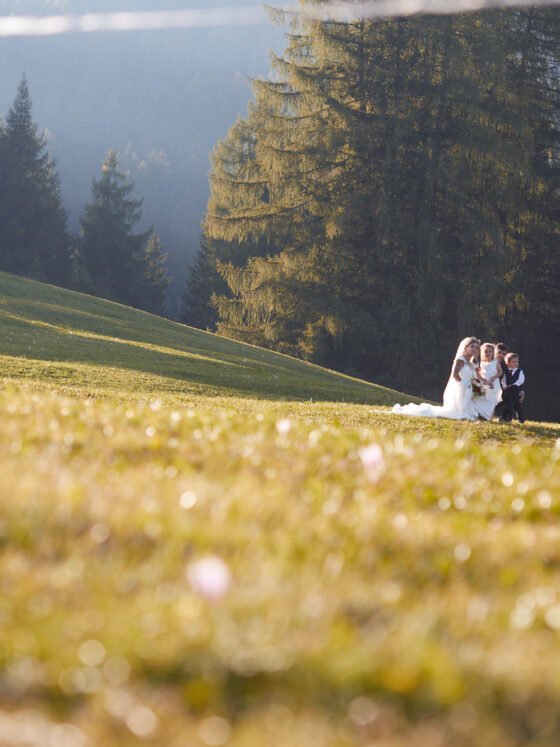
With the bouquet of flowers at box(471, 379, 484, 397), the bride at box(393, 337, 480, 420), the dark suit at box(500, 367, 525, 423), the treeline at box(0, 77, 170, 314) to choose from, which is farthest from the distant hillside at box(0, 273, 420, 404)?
the treeline at box(0, 77, 170, 314)

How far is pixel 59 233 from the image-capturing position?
7462 cm

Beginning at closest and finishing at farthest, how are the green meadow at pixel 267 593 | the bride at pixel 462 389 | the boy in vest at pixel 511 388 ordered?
the green meadow at pixel 267 593 → the bride at pixel 462 389 → the boy in vest at pixel 511 388

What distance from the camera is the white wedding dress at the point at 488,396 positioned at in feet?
56.2

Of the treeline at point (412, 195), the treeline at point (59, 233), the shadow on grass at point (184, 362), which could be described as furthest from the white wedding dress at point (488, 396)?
the treeline at point (59, 233)

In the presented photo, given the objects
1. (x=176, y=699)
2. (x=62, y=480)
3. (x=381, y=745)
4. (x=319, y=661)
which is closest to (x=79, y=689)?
(x=176, y=699)

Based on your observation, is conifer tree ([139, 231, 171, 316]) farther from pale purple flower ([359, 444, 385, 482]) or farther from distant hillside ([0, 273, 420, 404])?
pale purple flower ([359, 444, 385, 482])

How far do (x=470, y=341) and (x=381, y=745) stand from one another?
48.4 feet

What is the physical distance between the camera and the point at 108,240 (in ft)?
261

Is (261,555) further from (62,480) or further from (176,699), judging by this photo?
(62,480)

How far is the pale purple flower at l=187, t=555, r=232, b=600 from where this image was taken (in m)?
3.23

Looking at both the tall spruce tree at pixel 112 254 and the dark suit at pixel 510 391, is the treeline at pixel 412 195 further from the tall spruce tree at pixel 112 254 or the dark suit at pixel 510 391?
the tall spruce tree at pixel 112 254

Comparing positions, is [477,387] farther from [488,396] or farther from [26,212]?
[26,212]

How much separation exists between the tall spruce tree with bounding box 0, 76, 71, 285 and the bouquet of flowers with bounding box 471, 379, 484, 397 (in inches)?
2290

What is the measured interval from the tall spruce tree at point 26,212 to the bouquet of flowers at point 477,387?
58166mm
